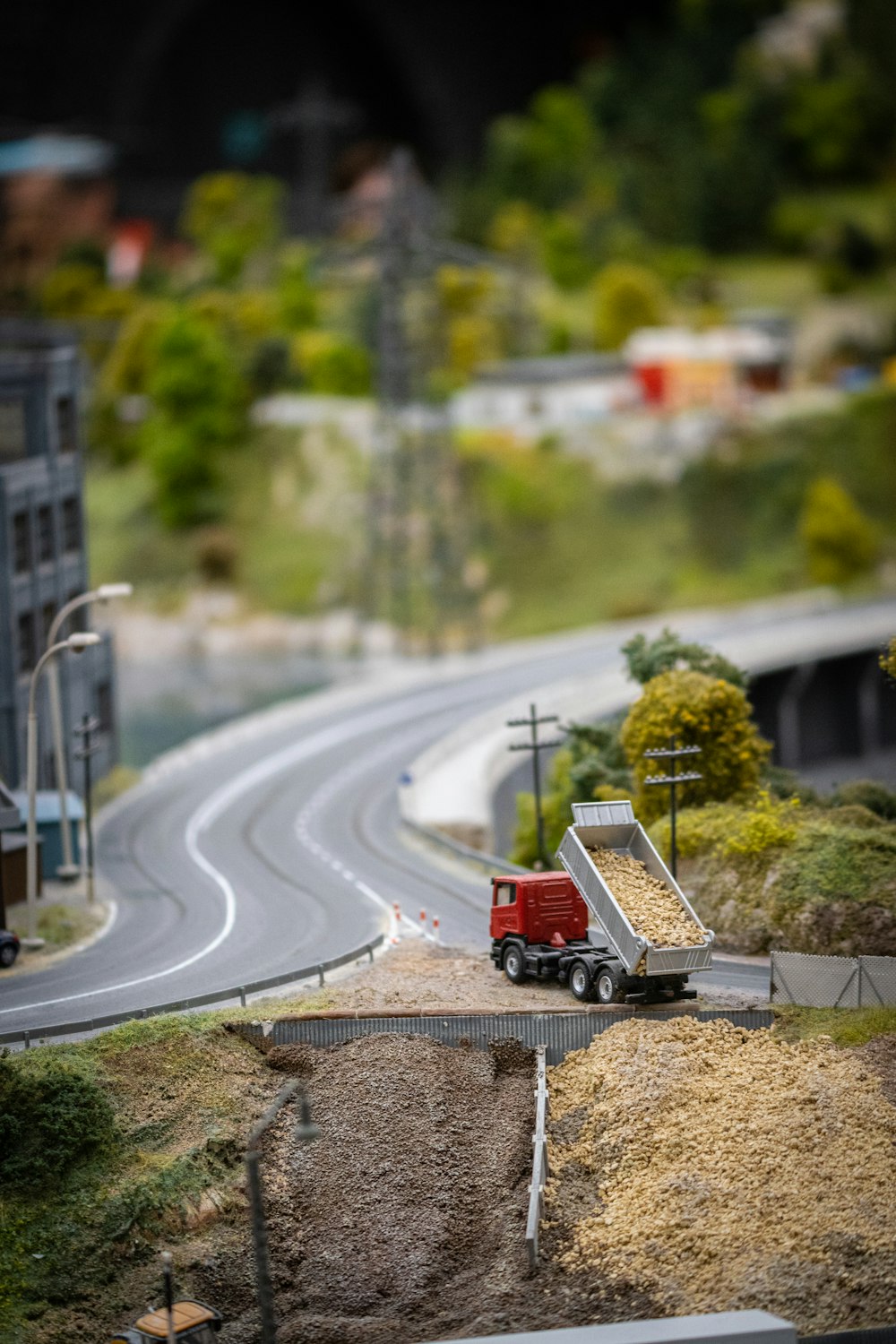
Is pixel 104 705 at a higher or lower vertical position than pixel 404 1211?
higher

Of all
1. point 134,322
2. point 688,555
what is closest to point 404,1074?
point 688,555

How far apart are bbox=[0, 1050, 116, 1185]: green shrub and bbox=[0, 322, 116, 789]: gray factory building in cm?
2446

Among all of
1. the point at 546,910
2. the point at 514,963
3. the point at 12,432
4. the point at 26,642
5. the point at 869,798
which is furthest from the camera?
the point at 12,432

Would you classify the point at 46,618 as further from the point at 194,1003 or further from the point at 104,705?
the point at 194,1003

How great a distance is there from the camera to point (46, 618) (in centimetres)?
6862

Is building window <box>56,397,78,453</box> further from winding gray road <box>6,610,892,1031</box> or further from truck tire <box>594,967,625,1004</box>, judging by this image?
truck tire <box>594,967,625,1004</box>

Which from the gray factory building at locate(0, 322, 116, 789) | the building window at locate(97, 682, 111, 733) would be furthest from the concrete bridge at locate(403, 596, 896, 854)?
the gray factory building at locate(0, 322, 116, 789)

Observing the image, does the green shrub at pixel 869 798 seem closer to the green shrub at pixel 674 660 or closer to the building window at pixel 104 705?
the green shrub at pixel 674 660

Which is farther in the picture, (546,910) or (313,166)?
(313,166)

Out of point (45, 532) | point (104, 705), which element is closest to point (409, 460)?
point (104, 705)

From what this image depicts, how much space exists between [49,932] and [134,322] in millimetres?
111701

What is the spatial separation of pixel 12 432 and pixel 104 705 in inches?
479

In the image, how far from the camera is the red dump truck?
44156 millimetres

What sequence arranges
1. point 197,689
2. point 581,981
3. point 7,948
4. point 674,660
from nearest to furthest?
point 581,981 → point 7,948 → point 674,660 → point 197,689
